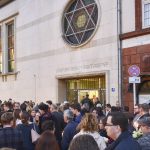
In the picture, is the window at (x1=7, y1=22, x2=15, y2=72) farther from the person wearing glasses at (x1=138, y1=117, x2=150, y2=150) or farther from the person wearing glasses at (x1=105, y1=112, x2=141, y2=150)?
the person wearing glasses at (x1=105, y1=112, x2=141, y2=150)

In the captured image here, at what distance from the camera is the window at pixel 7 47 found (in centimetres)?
3425

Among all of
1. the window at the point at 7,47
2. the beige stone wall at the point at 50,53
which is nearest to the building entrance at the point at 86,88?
the beige stone wall at the point at 50,53

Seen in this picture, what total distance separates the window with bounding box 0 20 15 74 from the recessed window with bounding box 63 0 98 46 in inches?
355

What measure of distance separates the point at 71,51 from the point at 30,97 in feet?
20.7

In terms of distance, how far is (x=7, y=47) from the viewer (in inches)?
1375

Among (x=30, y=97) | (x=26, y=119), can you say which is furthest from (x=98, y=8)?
(x=26, y=119)

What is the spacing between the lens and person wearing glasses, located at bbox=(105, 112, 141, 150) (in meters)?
5.15

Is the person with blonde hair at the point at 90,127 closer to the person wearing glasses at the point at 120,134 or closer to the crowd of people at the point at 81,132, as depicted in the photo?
the crowd of people at the point at 81,132

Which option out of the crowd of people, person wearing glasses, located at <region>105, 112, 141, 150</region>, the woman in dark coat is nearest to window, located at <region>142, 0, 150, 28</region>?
the crowd of people

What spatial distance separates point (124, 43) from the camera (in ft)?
69.4

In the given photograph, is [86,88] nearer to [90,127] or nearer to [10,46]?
[10,46]

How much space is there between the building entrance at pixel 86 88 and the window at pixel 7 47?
8892 millimetres

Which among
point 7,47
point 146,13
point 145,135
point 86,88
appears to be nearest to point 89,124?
point 145,135

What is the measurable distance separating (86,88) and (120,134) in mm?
19993
